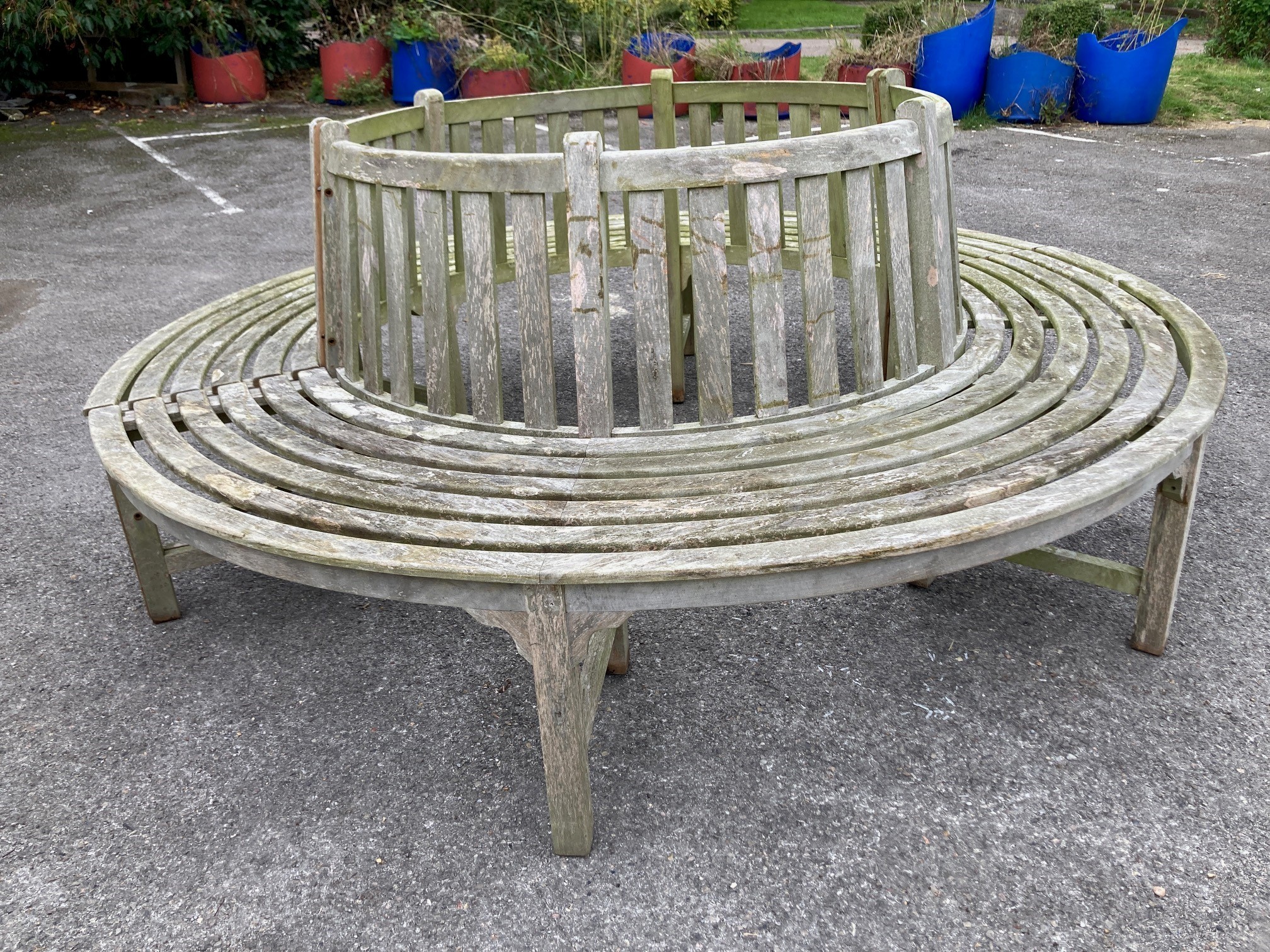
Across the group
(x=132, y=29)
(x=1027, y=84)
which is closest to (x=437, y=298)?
(x=1027, y=84)

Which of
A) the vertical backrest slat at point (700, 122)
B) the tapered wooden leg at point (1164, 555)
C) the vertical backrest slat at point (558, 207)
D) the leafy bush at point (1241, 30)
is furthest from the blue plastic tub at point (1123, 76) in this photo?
the tapered wooden leg at point (1164, 555)

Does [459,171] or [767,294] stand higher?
[459,171]

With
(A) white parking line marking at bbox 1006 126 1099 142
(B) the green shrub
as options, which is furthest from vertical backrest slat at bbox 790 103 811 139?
(B) the green shrub

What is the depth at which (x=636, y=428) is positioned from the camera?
255 centimetres

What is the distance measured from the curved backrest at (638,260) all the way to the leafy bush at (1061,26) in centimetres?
819

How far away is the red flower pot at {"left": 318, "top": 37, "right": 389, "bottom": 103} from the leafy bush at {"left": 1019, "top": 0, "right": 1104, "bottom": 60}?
21.1 ft

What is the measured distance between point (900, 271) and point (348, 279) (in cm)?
135

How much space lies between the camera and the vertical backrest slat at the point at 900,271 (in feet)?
8.00

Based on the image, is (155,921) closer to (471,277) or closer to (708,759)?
(708,759)

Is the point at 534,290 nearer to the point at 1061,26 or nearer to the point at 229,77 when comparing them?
the point at 1061,26

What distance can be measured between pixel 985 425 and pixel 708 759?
98 centimetres

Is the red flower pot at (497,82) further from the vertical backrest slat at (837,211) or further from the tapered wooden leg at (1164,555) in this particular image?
the tapered wooden leg at (1164,555)

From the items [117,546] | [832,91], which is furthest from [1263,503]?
[117,546]

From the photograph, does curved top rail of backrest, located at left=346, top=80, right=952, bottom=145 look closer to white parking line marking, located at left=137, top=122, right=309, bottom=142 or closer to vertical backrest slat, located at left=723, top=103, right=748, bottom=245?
vertical backrest slat, located at left=723, top=103, right=748, bottom=245
